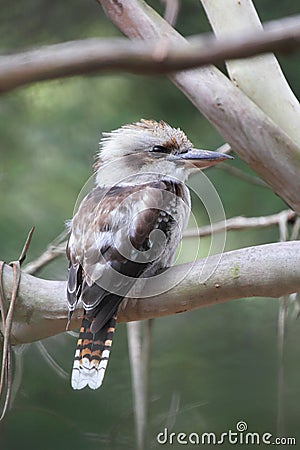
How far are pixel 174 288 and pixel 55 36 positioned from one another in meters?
2.05

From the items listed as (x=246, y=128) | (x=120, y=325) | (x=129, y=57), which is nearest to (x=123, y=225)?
(x=246, y=128)

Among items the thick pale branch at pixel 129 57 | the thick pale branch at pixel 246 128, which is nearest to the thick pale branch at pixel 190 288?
the thick pale branch at pixel 246 128

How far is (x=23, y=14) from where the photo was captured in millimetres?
3572

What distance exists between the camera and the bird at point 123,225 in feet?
6.44

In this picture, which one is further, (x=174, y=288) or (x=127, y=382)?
(x=127, y=382)

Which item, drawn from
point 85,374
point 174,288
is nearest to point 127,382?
point 85,374

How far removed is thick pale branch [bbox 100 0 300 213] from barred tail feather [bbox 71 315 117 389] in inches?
21.3

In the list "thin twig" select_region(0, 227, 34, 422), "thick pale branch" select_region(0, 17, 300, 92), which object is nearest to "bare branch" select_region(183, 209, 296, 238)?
"thin twig" select_region(0, 227, 34, 422)

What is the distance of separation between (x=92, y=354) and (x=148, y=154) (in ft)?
2.20

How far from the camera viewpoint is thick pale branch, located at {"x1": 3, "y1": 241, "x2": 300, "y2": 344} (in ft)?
5.33

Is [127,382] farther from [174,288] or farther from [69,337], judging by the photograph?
[174,288]

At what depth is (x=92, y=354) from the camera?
6.51 feet

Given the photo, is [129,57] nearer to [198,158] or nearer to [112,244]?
[112,244]

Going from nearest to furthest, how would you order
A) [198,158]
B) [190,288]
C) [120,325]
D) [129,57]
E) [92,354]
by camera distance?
1. [129,57]
2. [190,288]
3. [92,354]
4. [198,158]
5. [120,325]
